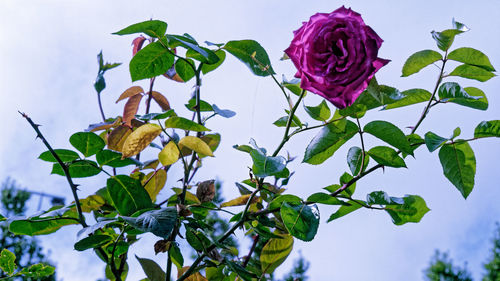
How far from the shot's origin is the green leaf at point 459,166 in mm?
808

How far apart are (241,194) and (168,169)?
200 mm

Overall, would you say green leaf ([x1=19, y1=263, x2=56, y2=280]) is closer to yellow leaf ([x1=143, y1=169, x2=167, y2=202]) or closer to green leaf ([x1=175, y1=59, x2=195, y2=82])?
yellow leaf ([x1=143, y1=169, x2=167, y2=202])

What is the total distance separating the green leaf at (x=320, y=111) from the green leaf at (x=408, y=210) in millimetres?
225

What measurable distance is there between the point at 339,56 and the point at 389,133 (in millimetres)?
170

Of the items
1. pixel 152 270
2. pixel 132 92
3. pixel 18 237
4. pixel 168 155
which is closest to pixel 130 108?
pixel 132 92

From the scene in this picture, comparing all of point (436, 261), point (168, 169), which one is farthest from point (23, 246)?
point (168, 169)

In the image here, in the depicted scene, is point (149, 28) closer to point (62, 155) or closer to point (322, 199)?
point (62, 155)

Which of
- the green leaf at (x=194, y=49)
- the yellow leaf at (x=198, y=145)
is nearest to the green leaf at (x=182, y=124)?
the yellow leaf at (x=198, y=145)

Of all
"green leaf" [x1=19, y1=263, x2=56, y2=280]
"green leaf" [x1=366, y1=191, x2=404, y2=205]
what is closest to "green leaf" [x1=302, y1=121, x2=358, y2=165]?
"green leaf" [x1=366, y1=191, x2=404, y2=205]

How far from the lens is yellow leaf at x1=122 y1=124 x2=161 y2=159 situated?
83 cm

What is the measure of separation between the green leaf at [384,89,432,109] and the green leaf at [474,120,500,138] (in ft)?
0.39

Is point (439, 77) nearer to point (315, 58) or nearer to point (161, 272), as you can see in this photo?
point (315, 58)

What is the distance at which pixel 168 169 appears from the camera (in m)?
1.09

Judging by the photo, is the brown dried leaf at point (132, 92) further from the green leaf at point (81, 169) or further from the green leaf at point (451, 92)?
the green leaf at point (451, 92)
